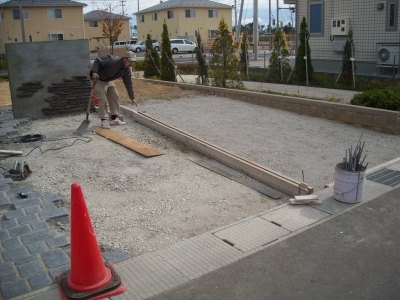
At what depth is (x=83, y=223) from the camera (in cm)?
363

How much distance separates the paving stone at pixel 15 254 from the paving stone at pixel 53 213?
0.69m

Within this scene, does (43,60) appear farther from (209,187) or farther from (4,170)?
(209,187)

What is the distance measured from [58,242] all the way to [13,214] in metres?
0.98

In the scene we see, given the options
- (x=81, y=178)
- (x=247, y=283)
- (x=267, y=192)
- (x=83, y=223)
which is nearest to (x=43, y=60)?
(x=81, y=178)

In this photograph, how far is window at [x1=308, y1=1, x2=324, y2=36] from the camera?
17438 millimetres

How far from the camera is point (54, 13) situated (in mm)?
50719

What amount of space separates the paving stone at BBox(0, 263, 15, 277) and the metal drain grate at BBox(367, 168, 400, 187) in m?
4.72

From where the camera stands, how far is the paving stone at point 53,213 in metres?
4.92

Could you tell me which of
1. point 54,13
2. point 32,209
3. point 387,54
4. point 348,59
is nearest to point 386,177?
point 32,209

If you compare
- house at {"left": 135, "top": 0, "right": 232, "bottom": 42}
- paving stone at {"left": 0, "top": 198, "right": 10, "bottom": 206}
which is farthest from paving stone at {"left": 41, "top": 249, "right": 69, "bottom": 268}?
house at {"left": 135, "top": 0, "right": 232, "bottom": 42}

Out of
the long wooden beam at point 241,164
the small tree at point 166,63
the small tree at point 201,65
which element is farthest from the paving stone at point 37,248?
the small tree at point 166,63

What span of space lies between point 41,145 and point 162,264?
5.00 m

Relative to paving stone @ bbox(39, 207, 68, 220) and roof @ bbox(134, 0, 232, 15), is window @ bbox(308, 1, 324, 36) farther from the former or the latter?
roof @ bbox(134, 0, 232, 15)

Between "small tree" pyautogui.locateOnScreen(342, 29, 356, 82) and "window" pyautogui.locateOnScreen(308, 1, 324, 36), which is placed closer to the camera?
"small tree" pyautogui.locateOnScreen(342, 29, 356, 82)
